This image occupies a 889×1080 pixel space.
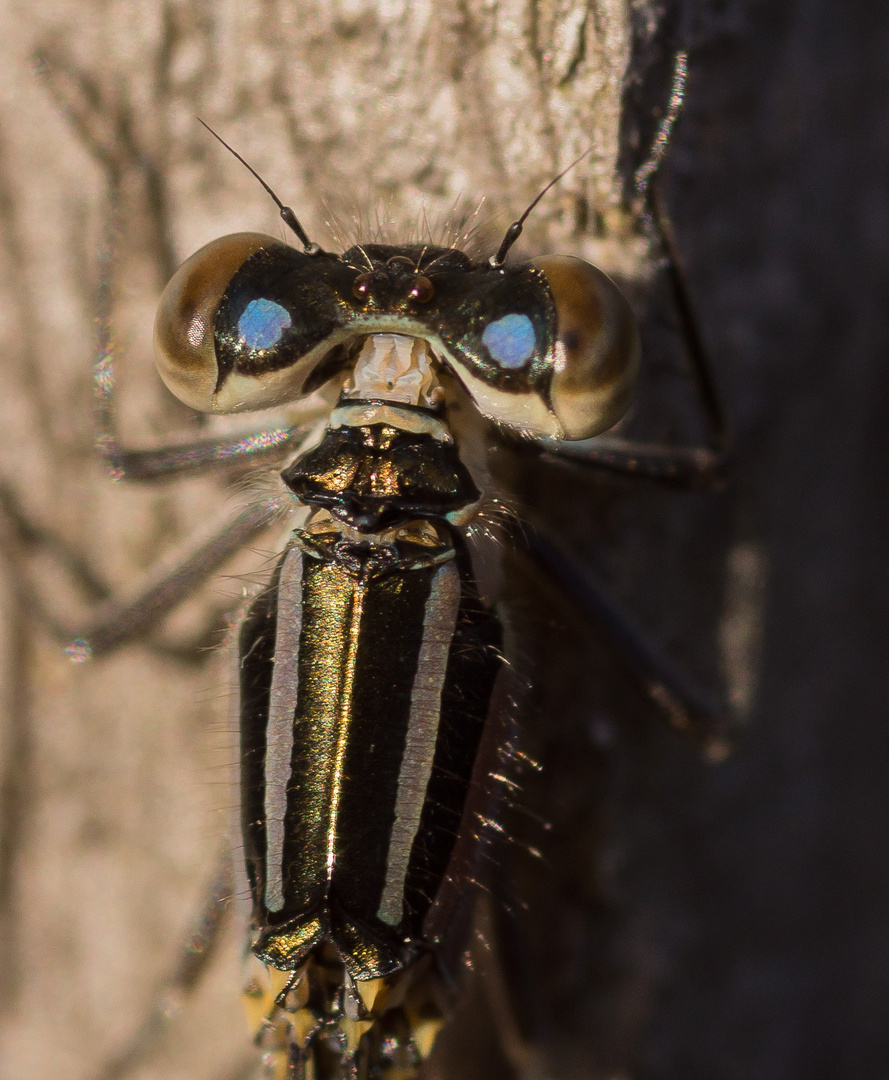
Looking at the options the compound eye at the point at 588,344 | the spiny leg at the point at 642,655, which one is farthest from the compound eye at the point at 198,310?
the spiny leg at the point at 642,655

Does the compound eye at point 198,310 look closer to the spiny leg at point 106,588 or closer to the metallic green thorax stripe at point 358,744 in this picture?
the metallic green thorax stripe at point 358,744

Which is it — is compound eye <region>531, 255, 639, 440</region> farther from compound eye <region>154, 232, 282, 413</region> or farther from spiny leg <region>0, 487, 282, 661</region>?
spiny leg <region>0, 487, 282, 661</region>

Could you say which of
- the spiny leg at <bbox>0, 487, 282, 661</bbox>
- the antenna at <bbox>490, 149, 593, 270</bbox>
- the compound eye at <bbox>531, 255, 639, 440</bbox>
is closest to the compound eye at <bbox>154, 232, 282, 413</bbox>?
the antenna at <bbox>490, 149, 593, 270</bbox>

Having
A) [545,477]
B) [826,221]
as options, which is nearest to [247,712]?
[545,477]

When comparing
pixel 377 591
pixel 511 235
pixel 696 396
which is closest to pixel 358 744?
pixel 377 591

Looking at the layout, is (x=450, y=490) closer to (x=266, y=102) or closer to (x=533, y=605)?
(x=533, y=605)

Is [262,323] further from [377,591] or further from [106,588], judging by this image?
[106,588]
